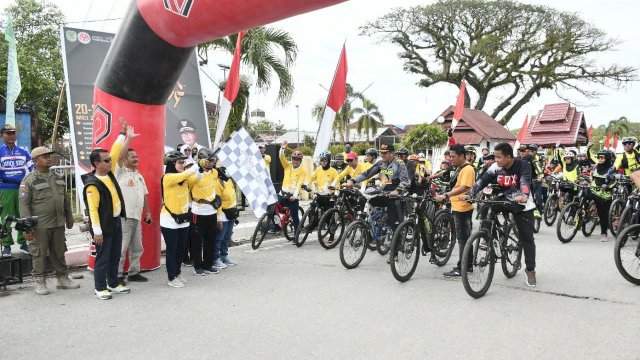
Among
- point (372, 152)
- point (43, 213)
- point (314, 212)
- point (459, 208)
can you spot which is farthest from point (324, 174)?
point (43, 213)

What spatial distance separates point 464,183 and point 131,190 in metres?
4.22

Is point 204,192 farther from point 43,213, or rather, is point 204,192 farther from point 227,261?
point 43,213

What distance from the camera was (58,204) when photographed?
19.6 feet

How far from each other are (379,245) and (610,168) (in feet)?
17.5

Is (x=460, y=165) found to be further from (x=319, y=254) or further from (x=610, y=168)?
(x=610, y=168)

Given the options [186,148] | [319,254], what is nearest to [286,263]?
[319,254]

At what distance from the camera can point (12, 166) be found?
714 centimetres

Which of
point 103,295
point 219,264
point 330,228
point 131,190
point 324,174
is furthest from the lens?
point 324,174

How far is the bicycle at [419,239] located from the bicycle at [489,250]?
886mm

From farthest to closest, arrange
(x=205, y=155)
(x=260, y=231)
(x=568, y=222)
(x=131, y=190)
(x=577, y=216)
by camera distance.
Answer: (x=577, y=216) < (x=568, y=222) < (x=260, y=231) < (x=205, y=155) < (x=131, y=190)

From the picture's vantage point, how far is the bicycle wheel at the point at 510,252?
623 centimetres

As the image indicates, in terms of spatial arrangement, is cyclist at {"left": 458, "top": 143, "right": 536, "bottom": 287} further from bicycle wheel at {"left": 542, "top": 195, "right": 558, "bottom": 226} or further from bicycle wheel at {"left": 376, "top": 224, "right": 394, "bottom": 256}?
bicycle wheel at {"left": 542, "top": 195, "right": 558, "bottom": 226}

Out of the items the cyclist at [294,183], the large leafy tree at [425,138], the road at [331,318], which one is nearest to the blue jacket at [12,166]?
the road at [331,318]

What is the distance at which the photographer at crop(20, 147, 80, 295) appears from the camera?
19.1 ft
